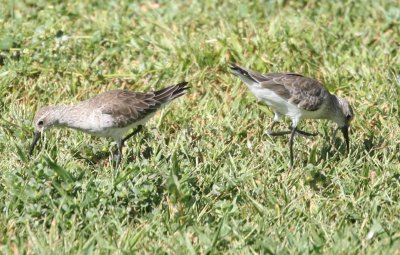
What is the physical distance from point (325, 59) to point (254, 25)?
104cm

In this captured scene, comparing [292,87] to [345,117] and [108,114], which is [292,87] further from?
[108,114]

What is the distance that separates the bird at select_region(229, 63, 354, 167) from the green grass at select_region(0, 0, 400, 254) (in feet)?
0.90

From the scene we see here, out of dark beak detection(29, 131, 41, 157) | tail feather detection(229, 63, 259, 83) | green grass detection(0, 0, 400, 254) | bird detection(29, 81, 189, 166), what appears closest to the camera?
green grass detection(0, 0, 400, 254)

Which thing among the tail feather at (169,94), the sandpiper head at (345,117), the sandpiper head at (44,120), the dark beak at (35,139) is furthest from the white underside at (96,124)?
the sandpiper head at (345,117)

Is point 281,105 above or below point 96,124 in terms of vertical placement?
below

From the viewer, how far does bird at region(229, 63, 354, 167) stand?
8742 mm

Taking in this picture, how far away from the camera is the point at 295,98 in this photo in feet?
28.8

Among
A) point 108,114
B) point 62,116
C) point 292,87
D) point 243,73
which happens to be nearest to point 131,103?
point 108,114

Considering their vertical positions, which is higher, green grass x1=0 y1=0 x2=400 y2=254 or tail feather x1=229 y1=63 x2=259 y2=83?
tail feather x1=229 y1=63 x2=259 y2=83

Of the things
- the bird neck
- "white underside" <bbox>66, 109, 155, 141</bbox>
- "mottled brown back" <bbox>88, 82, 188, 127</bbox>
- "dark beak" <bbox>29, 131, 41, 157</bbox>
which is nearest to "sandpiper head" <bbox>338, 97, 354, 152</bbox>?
"mottled brown back" <bbox>88, 82, 188, 127</bbox>

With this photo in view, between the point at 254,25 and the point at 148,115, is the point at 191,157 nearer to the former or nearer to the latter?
the point at 148,115

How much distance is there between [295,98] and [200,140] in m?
1.05

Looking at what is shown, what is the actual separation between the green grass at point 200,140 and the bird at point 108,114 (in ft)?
0.85

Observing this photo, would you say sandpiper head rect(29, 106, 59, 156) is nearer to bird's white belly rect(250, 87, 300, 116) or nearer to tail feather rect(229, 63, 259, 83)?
tail feather rect(229, 63, 259, 83)
